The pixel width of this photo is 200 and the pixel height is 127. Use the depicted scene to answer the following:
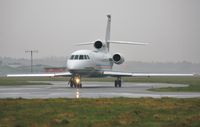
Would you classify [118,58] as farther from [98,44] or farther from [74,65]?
[74,65]

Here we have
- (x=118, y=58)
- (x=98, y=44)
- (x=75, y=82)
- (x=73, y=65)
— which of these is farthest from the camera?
(x=98, y=44)

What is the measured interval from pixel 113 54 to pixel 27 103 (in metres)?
32.7

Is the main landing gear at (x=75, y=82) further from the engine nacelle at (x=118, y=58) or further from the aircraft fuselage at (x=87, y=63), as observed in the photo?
the engine nacelle at (x=118, y=58)

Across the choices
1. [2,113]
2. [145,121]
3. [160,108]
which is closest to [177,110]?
[160,108]

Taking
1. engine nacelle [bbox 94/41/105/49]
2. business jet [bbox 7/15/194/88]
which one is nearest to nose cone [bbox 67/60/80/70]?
business jet [bbox 7/15/194/88]

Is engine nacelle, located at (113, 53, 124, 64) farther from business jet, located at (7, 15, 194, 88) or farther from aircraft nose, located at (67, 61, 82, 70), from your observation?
aircraft nose, located at (67, 61, 82, 70)

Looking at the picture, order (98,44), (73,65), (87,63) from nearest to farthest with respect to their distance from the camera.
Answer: (73,65), (87,63), (98,44)

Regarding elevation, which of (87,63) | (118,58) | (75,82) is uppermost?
(118,58)

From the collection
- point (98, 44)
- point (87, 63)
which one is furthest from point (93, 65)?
point (98, 44)

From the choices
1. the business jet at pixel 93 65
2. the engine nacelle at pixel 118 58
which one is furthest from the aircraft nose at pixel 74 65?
the engine nacelle at pixel 118 58

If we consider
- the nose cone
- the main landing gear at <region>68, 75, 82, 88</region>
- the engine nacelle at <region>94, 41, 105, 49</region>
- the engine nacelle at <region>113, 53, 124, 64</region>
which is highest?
the engine nacelle at <region>94, 41, 105, 49</region>

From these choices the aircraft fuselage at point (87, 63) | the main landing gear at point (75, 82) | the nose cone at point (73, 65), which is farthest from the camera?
the main landing gear at point (75, 82)

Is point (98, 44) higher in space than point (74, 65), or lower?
higher

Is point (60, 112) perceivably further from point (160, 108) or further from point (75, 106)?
point (160, 108)
